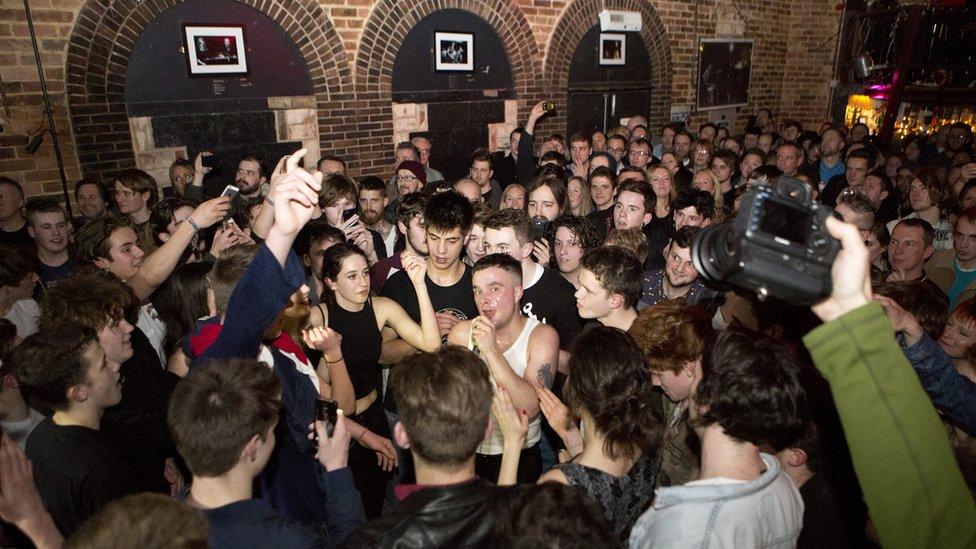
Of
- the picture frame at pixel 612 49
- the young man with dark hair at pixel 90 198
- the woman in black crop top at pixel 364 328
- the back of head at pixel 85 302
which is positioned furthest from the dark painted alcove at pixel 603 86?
the back of head at pixel 85 302

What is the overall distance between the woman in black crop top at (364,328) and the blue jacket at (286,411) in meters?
0.60

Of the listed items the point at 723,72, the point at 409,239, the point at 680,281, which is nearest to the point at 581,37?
the point at 723,72

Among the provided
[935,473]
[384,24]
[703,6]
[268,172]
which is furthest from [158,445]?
[703,6]

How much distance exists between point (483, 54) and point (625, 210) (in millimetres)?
4403

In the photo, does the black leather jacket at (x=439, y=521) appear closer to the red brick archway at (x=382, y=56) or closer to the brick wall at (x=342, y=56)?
the brick wall at (x=342, y=56)

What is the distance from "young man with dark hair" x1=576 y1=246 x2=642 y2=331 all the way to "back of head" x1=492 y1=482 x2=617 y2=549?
1720 millimetres

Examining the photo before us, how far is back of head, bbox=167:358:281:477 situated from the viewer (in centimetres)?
157

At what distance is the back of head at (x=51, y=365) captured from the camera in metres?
1.85

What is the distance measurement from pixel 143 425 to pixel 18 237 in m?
3.14

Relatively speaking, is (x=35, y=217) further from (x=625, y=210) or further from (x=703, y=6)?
(x=703, y=6)

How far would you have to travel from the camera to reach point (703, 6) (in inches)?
406

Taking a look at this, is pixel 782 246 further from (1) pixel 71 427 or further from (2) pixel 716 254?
(1) pixel 71 427

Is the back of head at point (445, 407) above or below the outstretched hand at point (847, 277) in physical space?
below

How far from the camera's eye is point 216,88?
5.91 meters
